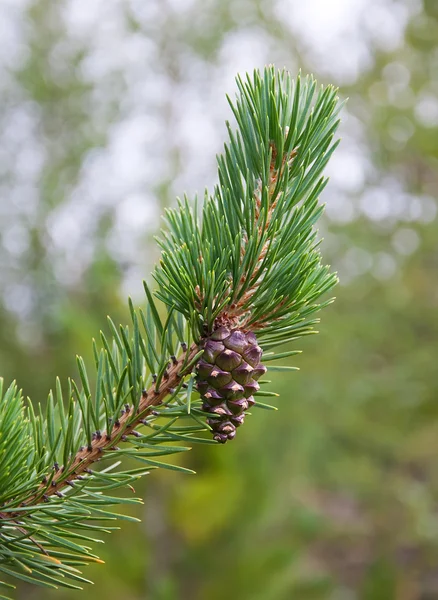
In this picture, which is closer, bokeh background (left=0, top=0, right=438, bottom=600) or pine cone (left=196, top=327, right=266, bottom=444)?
pine cone (left=196, top=327, right=266, bottom=444)

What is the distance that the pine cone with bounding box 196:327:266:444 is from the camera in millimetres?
659

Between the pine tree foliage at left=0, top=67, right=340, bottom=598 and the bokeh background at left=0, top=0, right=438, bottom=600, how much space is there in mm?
4234

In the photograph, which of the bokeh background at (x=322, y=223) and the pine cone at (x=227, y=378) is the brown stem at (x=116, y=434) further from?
the bokeh background at (x=322, y=223)

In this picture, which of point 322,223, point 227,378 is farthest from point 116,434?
point 322,223

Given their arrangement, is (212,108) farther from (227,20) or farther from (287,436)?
(287,436)

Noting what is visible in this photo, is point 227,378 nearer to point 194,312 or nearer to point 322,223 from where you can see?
point 194,312

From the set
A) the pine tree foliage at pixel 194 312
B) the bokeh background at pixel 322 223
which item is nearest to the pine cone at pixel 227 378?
the pine tree foliage at pixel 194 312

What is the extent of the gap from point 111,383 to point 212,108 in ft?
25.7

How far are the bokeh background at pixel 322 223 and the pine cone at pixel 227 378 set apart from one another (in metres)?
4.30

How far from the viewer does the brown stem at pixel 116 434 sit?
68 cm

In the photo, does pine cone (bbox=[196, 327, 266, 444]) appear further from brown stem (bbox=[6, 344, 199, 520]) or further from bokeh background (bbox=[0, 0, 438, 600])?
bokeh background (bbox=[0, 0, 438, 600])

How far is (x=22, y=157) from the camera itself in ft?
28.6

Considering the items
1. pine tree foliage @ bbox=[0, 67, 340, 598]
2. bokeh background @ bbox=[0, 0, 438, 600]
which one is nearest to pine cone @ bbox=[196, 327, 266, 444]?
pine tree foliage @ bbox=[0, 67, 340, 598]

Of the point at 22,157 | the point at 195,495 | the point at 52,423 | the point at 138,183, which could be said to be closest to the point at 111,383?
the point at 52,423
